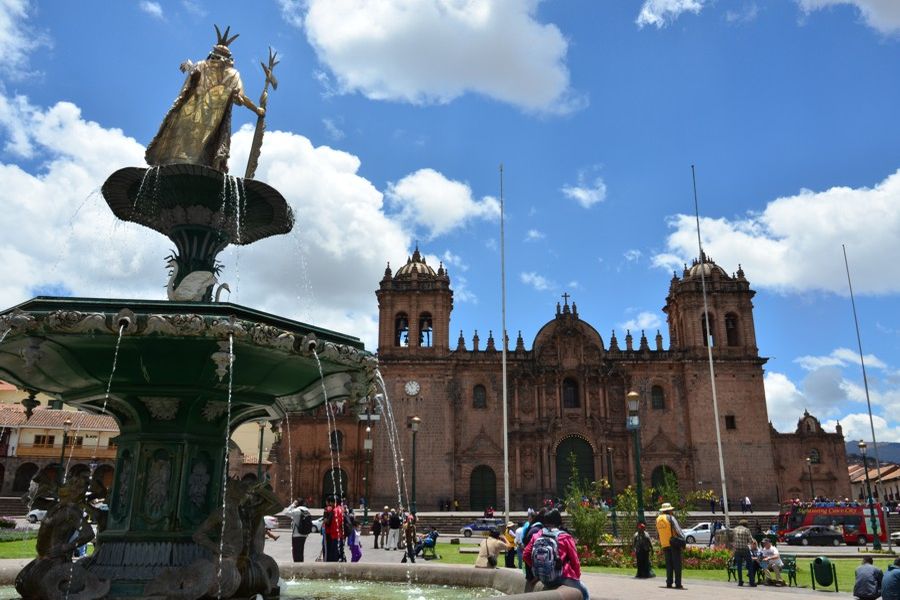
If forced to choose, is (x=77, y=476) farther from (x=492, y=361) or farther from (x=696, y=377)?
(x=696, y=377)

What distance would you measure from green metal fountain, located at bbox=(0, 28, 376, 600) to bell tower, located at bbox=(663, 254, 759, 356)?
36.6 metres

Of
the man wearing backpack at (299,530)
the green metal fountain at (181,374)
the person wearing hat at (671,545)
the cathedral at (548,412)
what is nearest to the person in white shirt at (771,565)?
the person wearing hat at (671,545)

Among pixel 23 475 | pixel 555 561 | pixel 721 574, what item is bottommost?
pixel 721 574

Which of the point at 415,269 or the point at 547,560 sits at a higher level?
the point at 415,269

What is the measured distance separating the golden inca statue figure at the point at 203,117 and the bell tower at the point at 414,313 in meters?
32.5

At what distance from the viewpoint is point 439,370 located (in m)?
39.7

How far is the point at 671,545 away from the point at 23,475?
48.7 meters

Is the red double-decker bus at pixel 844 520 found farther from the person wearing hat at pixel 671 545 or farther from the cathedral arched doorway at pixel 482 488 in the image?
the person wearing hat at pixel 671 545

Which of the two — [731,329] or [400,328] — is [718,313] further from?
[400,328]

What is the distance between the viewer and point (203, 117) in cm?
779

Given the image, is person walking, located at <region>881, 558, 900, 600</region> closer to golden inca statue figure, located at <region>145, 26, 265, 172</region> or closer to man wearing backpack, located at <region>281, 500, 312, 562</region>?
golden inca statue figure, located at <region>145, 26, 265, 172</region>

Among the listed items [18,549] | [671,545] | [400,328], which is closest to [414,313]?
[400,328]

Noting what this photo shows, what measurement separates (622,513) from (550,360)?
22.0 meters

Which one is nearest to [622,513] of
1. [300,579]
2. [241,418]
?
[300,579]
